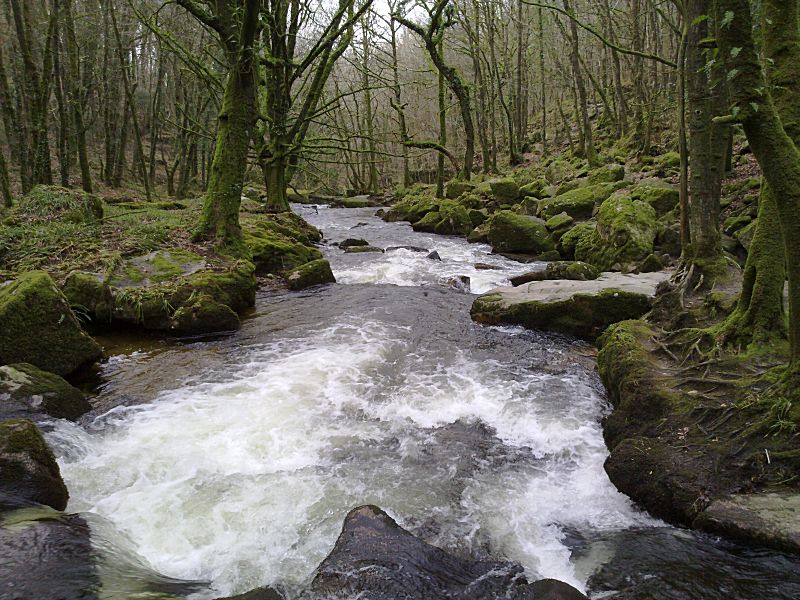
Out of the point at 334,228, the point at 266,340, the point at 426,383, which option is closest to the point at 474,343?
the point at 426,383

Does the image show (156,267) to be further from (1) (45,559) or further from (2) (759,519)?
(2) (759,519)

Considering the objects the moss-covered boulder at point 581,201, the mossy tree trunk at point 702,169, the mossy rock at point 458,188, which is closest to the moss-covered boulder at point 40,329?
the mossy tree trunk at point 702,169

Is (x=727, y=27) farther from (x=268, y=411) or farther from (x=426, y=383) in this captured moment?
(x=268, y=411)

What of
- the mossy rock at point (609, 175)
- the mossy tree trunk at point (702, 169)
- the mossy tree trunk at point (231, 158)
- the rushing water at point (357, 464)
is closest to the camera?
the rushing water at point (357, 464)

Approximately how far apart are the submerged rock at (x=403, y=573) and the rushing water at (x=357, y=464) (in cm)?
18

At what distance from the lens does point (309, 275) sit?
1089 cm

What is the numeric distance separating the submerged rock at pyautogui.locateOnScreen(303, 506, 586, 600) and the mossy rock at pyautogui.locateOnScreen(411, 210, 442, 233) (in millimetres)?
16600

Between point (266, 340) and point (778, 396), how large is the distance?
6293mm

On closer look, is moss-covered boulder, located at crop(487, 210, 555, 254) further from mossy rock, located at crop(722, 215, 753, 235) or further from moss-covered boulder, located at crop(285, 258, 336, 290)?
moss-covered boulder, located at crop(285, 258, 336, 290)

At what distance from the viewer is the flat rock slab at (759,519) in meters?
3.21

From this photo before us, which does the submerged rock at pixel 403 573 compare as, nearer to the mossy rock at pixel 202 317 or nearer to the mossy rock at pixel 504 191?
the mossy rock at pixel 202 317

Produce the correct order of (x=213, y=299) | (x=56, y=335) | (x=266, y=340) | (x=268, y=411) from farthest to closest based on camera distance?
(x=213, y=299) → (x=266, y=340) → (x=56, y=335) → (x=268, y=411)

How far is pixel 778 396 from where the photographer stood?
3.90 metres

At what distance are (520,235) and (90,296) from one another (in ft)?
35.0
